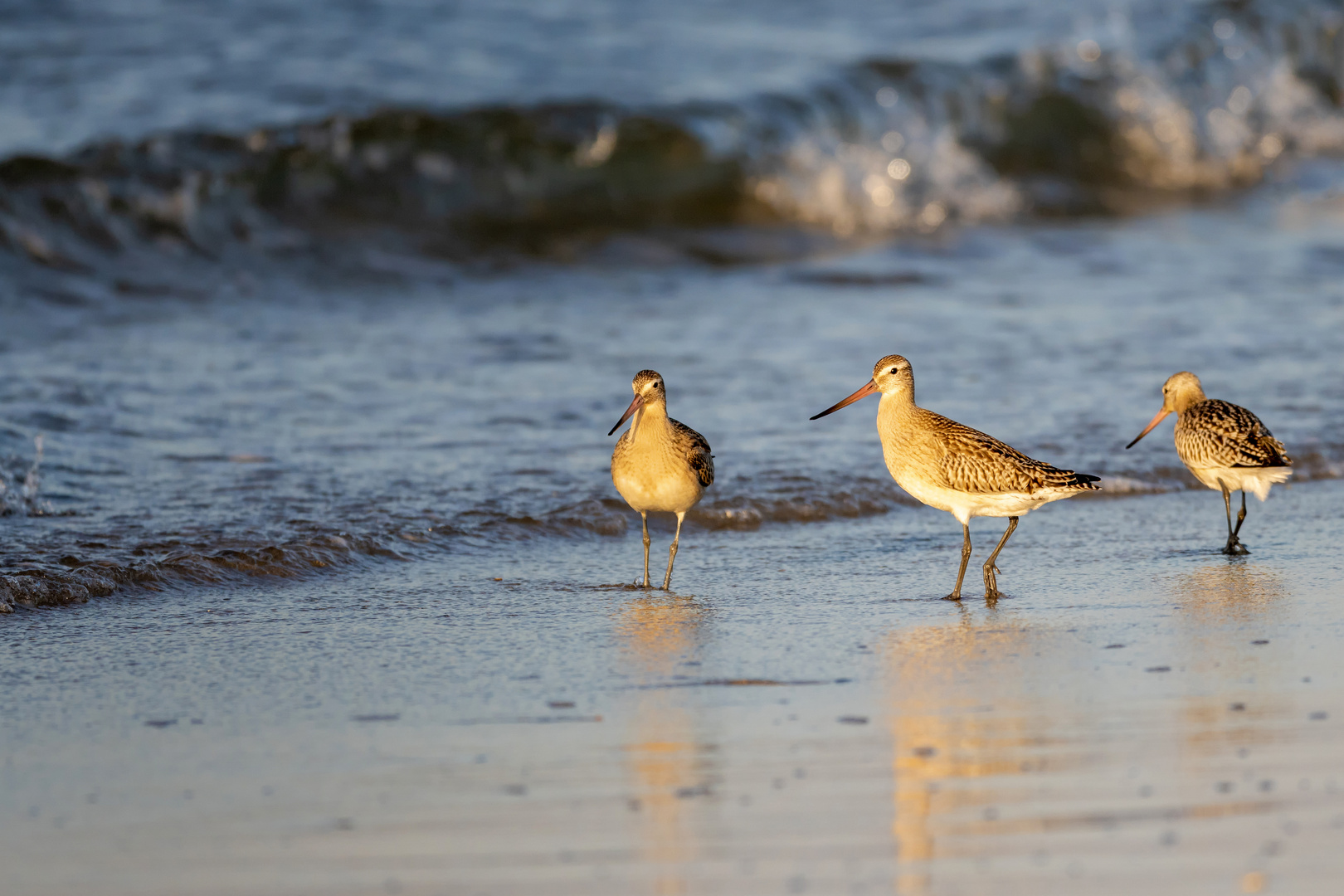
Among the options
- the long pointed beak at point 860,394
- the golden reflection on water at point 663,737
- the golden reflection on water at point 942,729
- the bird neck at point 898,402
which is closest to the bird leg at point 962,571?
the golden reflection on water at point 942,729

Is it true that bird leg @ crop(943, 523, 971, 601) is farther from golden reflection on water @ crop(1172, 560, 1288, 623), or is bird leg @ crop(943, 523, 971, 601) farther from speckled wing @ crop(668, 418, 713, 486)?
speckled wing @ crop(668, 418, 713, 486)

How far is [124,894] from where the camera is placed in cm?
292

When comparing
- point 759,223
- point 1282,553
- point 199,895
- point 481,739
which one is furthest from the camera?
point 759,223

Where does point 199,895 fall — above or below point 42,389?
below

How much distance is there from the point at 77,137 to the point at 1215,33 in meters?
13.2

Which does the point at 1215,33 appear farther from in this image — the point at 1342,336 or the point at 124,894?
the point at 124,894

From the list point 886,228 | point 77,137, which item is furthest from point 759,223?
point 77,137

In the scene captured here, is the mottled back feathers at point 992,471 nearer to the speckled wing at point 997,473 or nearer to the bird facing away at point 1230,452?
the speckled wing at point 997,473

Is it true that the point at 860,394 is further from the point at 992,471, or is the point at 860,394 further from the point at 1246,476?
the point at 1246,476

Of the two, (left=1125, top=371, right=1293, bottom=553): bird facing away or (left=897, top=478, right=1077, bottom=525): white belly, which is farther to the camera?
(left=1125, top=371, right=1293, bottom=553): bird facing away

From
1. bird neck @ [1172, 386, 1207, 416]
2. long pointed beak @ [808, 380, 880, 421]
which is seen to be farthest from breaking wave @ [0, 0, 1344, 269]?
long pointed beak @ [808, 380, 880, 421]

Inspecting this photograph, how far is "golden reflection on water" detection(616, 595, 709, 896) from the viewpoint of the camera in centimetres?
307

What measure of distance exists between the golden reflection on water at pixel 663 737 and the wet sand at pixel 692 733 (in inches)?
0.5

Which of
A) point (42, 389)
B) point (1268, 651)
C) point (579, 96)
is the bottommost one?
point (1268, 651)
